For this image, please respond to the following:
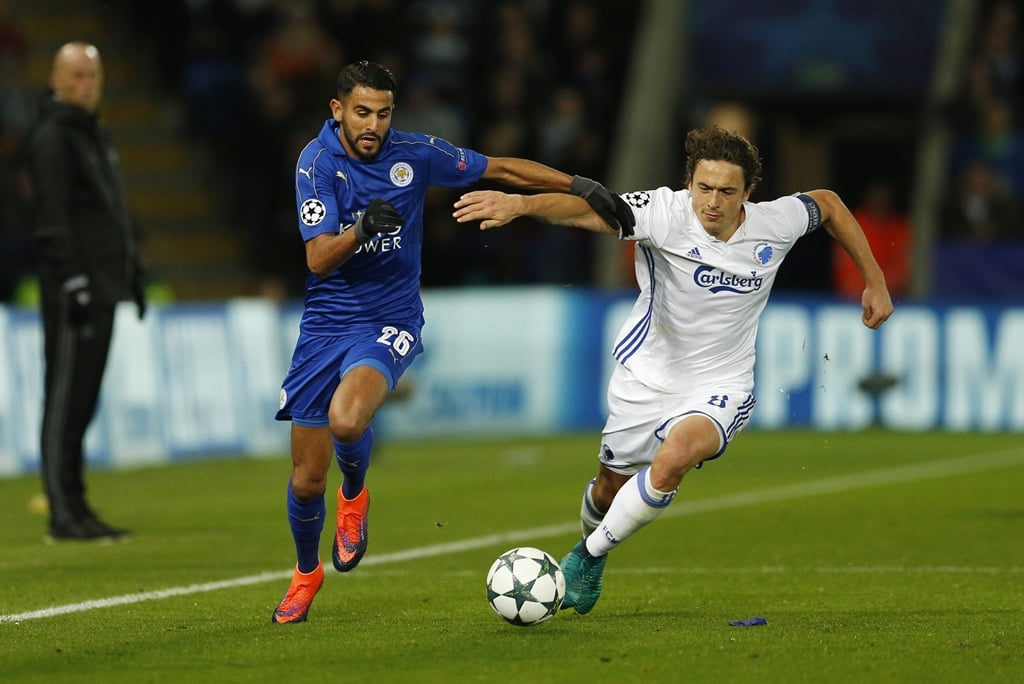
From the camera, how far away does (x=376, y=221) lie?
7035mm

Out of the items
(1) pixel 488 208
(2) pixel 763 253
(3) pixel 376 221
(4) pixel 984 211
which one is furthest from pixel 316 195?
(4) pixel 984 211

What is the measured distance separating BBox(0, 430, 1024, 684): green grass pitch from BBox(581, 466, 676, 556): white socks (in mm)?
301

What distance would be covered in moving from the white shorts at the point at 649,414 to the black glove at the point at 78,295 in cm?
369

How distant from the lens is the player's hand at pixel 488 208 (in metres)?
7.21

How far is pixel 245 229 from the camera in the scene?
20625 mm

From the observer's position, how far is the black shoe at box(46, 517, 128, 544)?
34.7 feet

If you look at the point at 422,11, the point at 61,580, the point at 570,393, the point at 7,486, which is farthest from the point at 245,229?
the point at 61,580

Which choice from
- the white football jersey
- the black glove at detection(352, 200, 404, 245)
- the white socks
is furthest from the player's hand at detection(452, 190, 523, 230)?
the white socks

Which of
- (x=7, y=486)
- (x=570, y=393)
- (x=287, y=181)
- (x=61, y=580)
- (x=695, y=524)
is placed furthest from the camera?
(x=287, y=181)

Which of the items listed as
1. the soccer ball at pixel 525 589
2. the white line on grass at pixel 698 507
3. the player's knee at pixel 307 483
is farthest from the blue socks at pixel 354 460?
Result: the white line on grass at pixel 698 507

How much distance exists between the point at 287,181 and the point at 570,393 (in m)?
3.90

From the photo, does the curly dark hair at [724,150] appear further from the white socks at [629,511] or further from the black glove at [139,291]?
the black glove at [139,291]

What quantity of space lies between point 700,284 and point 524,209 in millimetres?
851

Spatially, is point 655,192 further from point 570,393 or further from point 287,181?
point 287,181
